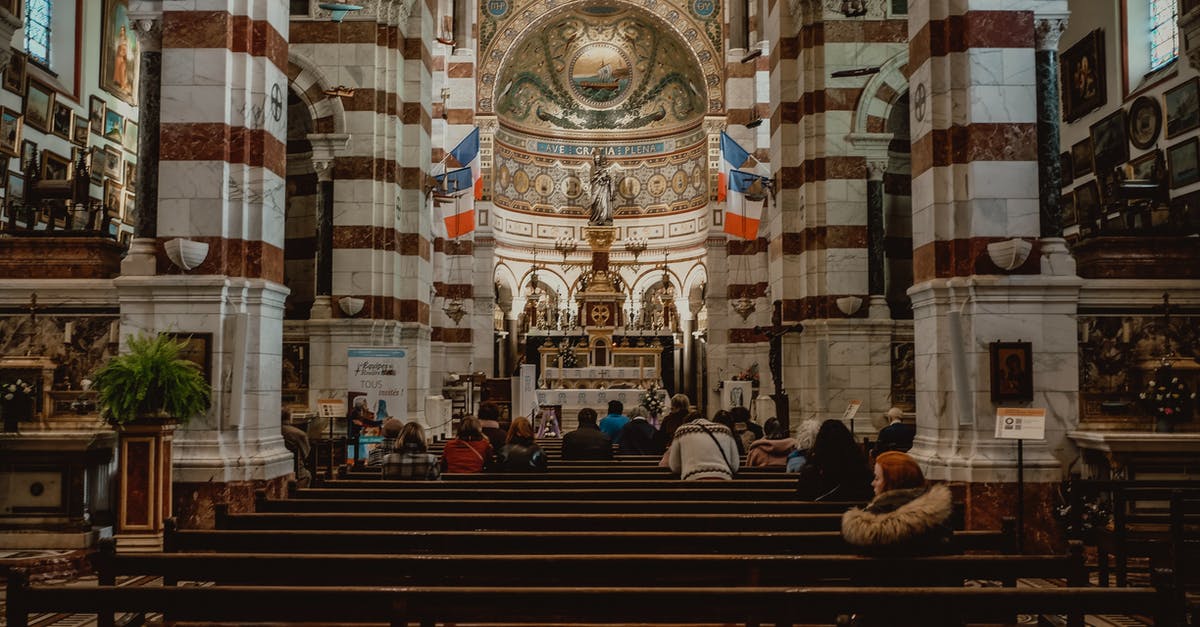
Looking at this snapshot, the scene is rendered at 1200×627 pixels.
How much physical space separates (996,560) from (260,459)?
7081 millimetres

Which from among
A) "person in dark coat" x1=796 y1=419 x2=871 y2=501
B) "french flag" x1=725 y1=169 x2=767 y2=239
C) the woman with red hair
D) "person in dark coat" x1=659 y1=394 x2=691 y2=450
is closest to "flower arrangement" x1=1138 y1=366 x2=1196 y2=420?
"person in dark coat" x1=796 y1=419 x2=871 y2=501

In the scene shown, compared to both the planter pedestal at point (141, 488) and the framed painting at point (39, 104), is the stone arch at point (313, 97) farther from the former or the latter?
the planter pedestal at point (141, 488)

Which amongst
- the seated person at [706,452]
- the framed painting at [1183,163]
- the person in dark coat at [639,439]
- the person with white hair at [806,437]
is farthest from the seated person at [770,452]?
the framed painting at [1183,163]

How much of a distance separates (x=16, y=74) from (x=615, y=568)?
17523 mm

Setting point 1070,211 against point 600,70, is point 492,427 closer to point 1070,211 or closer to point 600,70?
point 1070,211

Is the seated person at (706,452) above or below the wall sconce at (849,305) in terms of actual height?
below

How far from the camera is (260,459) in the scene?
9453mm

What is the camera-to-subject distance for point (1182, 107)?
1406 cm

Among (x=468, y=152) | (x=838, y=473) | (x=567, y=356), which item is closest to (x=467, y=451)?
(x=838, y=473)

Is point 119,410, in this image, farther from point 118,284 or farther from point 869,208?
point 869,208

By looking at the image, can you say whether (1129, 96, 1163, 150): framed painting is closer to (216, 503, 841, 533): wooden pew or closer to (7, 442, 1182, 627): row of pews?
(7, 442, 1182, 627): row of pews

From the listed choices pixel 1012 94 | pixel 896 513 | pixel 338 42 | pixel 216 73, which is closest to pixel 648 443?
pixel 1012 94

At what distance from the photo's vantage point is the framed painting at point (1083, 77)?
16719 mm

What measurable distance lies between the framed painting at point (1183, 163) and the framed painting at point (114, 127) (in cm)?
2083
